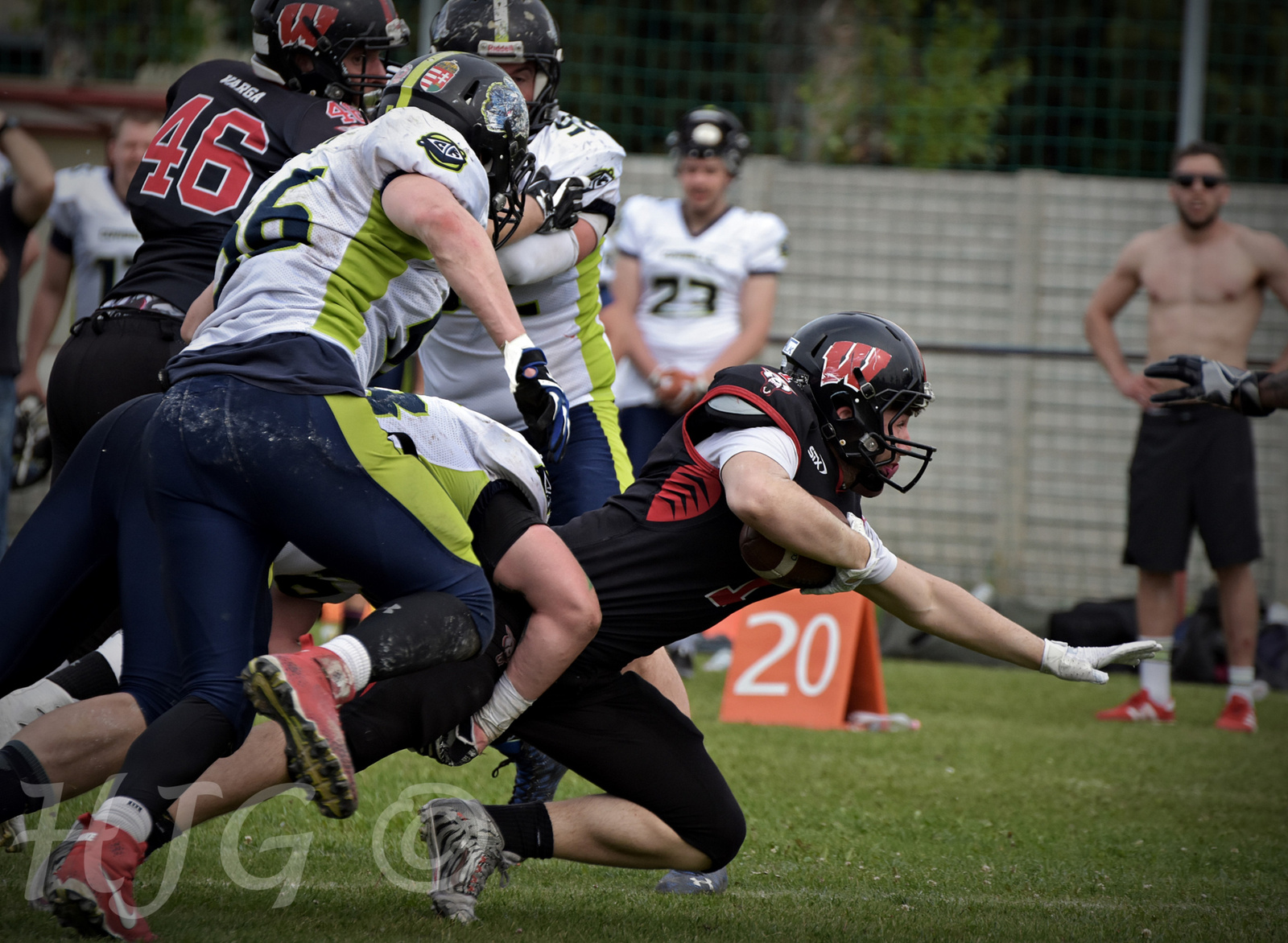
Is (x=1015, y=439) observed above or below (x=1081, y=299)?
below

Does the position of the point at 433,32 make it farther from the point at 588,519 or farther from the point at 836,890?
the point at 836,890

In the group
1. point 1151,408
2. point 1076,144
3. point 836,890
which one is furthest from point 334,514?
point 1076,144

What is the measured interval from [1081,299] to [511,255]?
274 inches

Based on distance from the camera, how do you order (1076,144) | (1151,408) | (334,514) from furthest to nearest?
(1076,144), (1151,408), (334,514)

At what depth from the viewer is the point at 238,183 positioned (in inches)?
149

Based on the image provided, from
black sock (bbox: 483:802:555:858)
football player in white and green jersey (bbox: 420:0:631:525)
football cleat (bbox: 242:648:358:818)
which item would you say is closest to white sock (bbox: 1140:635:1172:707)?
football player in white and green jersey (bbox: 420:0:631:525)

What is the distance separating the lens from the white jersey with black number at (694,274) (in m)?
7.48

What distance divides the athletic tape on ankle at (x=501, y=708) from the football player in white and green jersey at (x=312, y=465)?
0.29m

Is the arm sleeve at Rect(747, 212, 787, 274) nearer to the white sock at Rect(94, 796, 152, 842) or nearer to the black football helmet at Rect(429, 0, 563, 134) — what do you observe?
the black football helmet at Rect(429, 0, 563, 134)

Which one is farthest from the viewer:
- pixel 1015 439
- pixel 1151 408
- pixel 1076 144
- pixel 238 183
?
pixel 1076 144

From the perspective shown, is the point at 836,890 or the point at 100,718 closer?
the point at 100,718

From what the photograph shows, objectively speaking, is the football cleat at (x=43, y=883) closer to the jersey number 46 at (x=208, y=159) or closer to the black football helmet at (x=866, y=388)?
the jersey number 46 at (x=208, y=159)

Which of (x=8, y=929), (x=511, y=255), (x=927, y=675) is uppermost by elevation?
(x=511, y=255)

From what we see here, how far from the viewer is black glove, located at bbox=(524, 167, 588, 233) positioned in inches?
161
